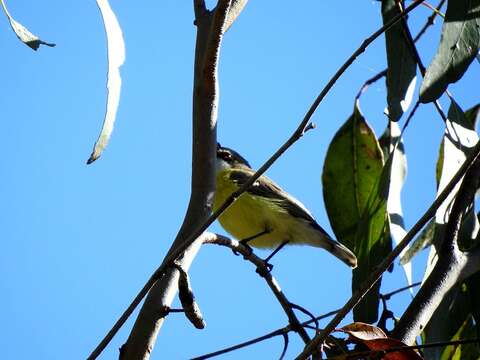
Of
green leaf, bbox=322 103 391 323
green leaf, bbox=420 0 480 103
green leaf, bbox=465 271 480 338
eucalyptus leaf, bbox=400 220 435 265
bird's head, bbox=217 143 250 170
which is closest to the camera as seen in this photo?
green leaf, bbox=420 0 480 103

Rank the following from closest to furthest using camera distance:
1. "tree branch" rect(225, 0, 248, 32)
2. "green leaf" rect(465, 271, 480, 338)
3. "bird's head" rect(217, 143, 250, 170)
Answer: "tree branch" rect(225, 0, 248, 32) < "green leaf" rect(465, 271, 480, 338) < "bird's head" rect(217, 143, 250, 170)

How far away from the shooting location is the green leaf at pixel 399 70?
9.16ft

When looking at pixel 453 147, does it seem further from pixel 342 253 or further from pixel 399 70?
pixel 342 253

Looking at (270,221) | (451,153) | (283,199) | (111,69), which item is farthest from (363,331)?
(283,199)

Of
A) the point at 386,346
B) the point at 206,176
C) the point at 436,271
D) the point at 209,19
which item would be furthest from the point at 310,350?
the point at 209,19

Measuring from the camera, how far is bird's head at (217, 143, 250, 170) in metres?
4.76

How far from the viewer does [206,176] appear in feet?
6.31

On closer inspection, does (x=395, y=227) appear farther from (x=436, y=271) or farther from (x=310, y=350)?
(x=310, y=350)

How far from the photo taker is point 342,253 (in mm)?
3770

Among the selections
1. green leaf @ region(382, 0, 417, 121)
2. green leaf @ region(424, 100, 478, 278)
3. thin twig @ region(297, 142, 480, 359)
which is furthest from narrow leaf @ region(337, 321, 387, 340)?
green leaf @ region(382, 0, 417, 121)

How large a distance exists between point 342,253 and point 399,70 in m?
1.16

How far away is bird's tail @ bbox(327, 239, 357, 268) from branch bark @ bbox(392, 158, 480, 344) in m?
1.45

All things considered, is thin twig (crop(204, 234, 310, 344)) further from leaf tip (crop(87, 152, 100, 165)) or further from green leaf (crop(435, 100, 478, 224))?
green leaf (crop(435, 100, 478, 224))

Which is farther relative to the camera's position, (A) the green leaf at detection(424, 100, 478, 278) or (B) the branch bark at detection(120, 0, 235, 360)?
(A) the green leaf at detection(424, 100, 478, 278)
